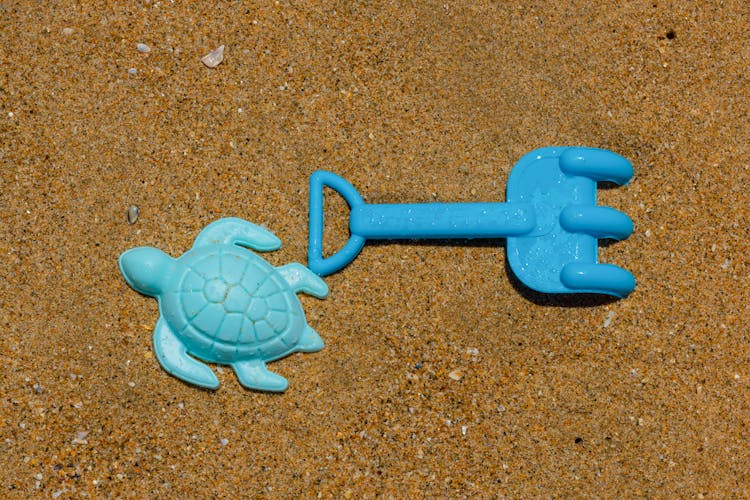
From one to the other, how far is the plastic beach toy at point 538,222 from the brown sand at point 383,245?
75 mm

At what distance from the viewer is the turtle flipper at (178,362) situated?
5.03 feet

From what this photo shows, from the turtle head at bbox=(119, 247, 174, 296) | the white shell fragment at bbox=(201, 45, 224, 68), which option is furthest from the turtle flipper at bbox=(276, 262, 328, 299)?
the white shell fragment at bbox=(201, 45, 224, 68)

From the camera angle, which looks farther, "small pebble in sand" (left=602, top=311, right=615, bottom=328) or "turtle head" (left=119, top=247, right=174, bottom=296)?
"small pebble in sand" (left=602, top=311, right=615, bottom=328)

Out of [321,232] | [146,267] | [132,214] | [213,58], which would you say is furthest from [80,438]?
[213,58]

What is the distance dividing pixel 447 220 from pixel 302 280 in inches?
15.6

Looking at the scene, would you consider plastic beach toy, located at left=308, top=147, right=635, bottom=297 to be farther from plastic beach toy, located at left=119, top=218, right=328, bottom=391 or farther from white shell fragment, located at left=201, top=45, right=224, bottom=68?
white shell fragment, located at left=201, top=45, right=224, bottom=68

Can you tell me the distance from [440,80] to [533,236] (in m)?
0.50

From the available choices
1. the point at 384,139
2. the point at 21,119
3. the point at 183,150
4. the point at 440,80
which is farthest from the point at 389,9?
the point at 21,119

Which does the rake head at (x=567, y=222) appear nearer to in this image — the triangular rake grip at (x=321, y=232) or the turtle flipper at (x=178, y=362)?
the triangular rake grip at (x=321, y=232)

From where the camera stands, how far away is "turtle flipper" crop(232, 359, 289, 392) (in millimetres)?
1539

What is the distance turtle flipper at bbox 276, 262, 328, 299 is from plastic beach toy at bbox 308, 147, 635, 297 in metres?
0.02

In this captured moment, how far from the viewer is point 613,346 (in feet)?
5.31

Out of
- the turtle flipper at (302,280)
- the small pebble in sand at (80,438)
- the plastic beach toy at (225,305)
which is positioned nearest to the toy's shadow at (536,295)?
the turtle flipper at (302,280)

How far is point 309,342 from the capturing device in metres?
1.57
